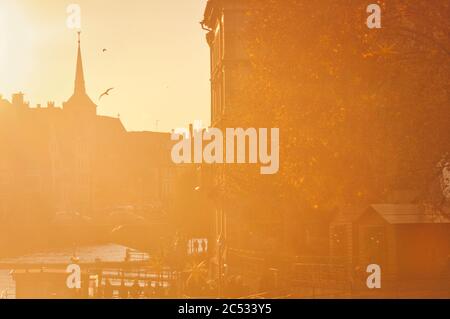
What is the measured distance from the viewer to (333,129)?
3125cm

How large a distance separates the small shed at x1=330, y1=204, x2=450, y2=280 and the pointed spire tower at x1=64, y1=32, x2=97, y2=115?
115244 millimetres

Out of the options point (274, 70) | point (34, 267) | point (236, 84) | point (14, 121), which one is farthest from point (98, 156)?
point (274, 70)

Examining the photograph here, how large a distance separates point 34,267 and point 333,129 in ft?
140

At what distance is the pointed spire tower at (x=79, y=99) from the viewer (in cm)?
16238

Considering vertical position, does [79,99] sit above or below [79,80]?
below

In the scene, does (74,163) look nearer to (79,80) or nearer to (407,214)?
(79,80)

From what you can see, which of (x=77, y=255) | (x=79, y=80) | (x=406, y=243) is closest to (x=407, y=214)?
(x=406, y=243)

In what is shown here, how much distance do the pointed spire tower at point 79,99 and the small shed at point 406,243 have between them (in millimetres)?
115244

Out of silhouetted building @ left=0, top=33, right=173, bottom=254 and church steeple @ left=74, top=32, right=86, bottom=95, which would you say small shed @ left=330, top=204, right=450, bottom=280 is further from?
church steeple @ left=74, top=32, right=86, bottom=95

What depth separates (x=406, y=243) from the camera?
4572 centimetres

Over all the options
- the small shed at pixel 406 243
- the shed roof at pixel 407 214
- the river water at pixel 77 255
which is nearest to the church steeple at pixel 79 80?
the river water at pixel 77 255

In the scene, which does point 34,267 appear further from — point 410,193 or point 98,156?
point 98,156

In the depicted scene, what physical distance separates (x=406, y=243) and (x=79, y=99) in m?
126

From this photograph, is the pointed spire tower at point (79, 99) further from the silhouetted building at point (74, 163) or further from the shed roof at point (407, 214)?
the shed roof at point (407, 214)
